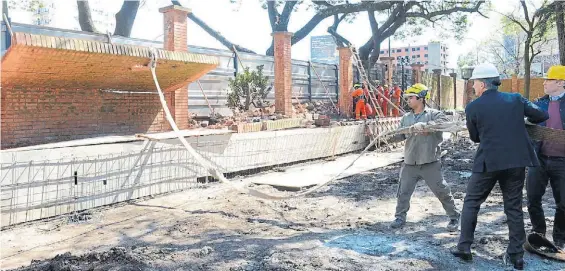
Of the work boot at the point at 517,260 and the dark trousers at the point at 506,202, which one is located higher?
the dark trousers at the point at 506,202

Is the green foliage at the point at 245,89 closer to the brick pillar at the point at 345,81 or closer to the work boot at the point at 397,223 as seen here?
the brick pillar at the point at 345,81

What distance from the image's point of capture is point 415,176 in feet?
16.8

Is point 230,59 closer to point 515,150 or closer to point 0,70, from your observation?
point 0,70

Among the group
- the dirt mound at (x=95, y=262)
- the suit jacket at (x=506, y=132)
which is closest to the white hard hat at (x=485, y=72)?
the suit jacket at (x=506, y=132)

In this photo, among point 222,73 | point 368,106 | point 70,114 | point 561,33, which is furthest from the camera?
point 368,106

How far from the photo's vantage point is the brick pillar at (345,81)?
52.6 ft

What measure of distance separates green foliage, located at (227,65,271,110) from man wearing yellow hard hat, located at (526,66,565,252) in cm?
920

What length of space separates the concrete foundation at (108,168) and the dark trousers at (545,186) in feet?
16.7

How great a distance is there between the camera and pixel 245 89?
508 inches

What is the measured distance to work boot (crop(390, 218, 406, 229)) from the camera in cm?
Answer: 511

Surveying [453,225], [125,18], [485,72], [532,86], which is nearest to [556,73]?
[485,72]

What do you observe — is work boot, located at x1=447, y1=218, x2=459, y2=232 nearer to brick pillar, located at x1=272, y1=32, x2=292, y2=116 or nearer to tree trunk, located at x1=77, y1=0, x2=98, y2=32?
brick pillar, located at x1=272, y1=32, x2=292, y2=116

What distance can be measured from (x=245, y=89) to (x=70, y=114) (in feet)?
19.0

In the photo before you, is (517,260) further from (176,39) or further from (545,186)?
(176,39)
